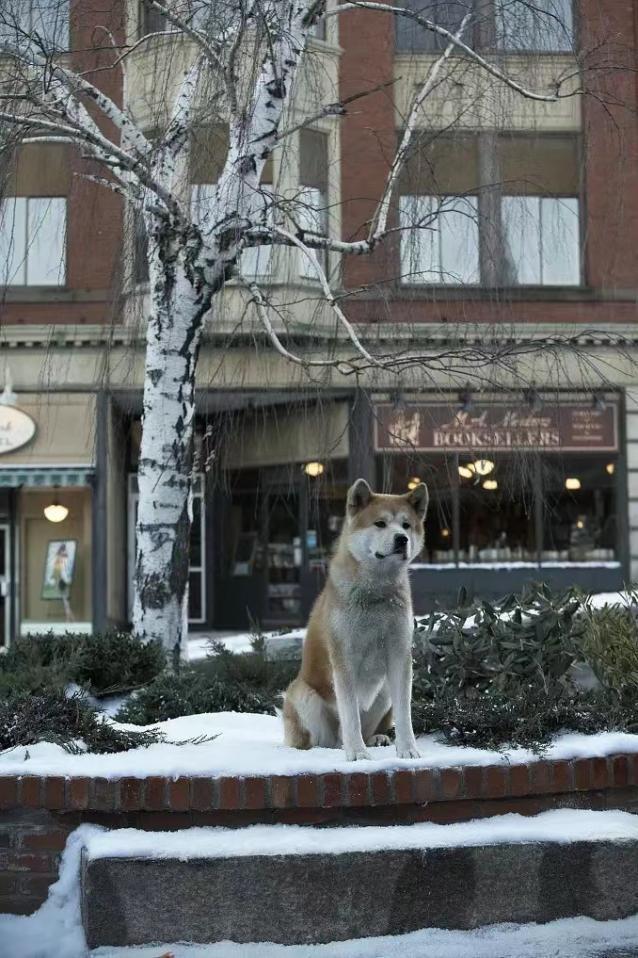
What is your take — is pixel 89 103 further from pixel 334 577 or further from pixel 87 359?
pixel 334 577

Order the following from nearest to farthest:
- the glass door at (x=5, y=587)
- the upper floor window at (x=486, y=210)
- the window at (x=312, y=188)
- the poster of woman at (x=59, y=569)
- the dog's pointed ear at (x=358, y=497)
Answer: the dog's pointed ear at (x=358, y=497), the upper floor window at (x=486, y=210), the window at (x=312, y=188), the poster of woman at (x=59, y=569), the glass door at (x=5, y=587)

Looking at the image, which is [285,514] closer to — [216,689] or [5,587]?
[5,587]

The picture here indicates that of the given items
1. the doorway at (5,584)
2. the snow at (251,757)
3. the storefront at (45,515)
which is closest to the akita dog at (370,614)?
the snow at (251,757)

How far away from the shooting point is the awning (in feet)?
58.4

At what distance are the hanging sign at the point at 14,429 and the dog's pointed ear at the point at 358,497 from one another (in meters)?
14.0

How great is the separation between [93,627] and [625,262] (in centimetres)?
1059

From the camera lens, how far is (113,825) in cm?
472

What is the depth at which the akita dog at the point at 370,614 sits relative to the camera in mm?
4730

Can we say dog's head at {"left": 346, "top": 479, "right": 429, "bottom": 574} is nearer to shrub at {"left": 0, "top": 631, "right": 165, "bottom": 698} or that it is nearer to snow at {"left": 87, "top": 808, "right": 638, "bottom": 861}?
snow at {"left": 87, "top": 808, "right": 638, "bottom": 861}

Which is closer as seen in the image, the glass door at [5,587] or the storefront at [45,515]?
the storefront at [45,515]

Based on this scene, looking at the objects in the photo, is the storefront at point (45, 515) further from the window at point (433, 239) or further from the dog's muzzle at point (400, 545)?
the dog's muzzle at point (400, 545)

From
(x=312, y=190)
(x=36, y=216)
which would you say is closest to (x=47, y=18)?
(x=312, y=190)

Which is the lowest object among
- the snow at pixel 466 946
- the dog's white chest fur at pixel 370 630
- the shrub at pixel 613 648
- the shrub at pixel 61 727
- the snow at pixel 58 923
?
the snow at pixel 466 946

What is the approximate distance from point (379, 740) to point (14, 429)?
45.9 ft
